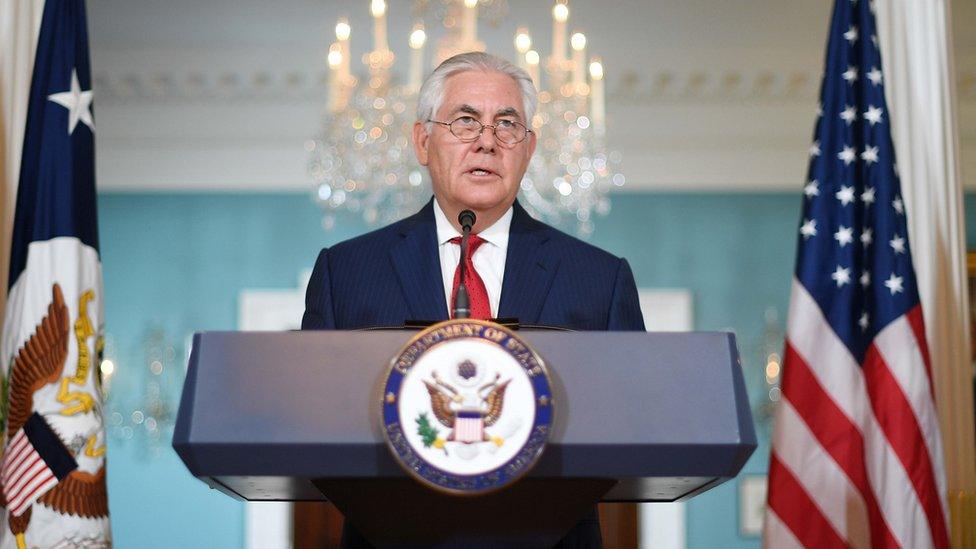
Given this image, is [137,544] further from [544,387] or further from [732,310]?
[544,387]

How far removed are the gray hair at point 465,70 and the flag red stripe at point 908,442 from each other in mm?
1238

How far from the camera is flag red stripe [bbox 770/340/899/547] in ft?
8.94

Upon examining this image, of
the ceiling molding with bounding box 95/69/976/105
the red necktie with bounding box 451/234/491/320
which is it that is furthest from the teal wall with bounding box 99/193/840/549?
the red necktie with bounding box 451/234/491/320

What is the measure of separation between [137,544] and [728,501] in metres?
3.76

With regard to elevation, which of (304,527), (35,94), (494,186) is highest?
(35,94)

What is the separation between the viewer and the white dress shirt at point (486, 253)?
1.96 m

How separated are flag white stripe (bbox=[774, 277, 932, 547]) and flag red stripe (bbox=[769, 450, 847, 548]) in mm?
82

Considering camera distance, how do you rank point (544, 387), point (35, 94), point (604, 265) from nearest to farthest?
point (544, 387), point (604, 265), point (35, 94)

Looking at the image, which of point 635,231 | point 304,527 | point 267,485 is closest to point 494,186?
point 267,485

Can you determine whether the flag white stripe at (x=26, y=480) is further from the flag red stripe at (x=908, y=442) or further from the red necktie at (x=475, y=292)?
the flag red stripe at (x=908, y=442)

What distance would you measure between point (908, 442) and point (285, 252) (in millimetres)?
5302

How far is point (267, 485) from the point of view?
58.7 inches

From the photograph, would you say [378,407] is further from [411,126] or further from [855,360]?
[411,126]

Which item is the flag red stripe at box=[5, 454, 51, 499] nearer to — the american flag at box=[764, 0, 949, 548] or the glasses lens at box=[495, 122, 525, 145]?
the glasses lens at box=[495, 122, 525, 145]
